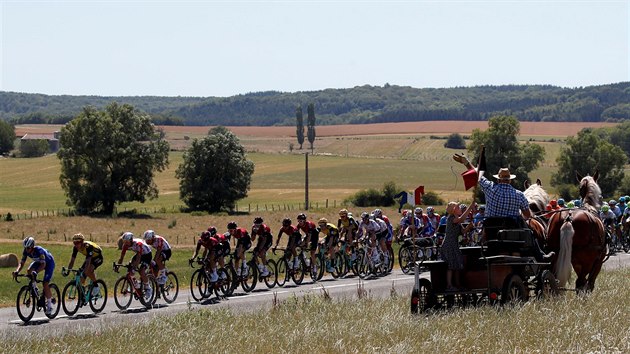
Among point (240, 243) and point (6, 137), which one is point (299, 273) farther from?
point (6, 137)

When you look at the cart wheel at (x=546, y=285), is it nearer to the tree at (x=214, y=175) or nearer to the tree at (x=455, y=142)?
the tree at (x=214, y=175)

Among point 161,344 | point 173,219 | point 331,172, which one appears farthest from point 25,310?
point 331,172

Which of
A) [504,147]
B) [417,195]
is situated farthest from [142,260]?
[504,147]

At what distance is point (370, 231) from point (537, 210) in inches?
447

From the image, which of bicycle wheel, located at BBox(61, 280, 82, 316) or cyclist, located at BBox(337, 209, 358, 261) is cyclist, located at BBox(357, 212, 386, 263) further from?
bicycle wheel, located at BBox(61, 280, 82, 316)

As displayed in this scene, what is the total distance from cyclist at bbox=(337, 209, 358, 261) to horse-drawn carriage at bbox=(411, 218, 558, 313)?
13412 mm

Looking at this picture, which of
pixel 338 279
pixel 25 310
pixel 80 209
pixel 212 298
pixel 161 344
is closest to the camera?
pixel 161 344

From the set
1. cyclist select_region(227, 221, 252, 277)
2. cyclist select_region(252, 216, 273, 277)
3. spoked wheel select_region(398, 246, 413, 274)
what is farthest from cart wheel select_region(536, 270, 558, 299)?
spoked wheel select_region(398, 246, 413, 274)

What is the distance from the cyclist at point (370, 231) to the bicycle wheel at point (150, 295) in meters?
8.41

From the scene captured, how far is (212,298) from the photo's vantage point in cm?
2470

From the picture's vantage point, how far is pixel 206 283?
24.7 meters

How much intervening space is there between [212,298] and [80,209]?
66.2 m

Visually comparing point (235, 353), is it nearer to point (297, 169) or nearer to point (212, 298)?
point (212, 298)

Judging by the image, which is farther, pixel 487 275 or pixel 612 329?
pixel 487 275
